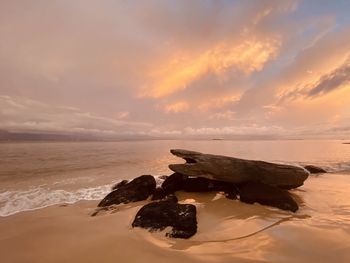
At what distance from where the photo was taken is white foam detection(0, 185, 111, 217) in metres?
10.8

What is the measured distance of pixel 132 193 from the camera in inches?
429

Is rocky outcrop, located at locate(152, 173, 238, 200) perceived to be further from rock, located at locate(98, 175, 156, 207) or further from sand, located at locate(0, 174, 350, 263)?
sand, located at locate(0, 174, 350, 263)

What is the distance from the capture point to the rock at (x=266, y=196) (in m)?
9.08

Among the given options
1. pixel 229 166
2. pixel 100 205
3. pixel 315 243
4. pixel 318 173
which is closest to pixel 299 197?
pixel 229 166

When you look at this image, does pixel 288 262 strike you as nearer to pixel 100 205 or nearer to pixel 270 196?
pixel 270 196

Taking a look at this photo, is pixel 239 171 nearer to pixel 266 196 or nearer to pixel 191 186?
pixel 266 196

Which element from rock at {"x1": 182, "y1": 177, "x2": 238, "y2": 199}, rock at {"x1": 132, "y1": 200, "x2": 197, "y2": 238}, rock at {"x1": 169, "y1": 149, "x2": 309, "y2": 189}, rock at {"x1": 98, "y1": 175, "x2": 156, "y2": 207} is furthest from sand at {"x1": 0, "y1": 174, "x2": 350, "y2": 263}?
rock at {"x1": 182, "y1": 177, "x2": 238, "y2": 199}

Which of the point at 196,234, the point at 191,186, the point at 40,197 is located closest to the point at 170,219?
the point at 196,234

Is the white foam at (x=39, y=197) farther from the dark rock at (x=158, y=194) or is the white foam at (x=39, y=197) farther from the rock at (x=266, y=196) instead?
the rock at (x=266, y=196)

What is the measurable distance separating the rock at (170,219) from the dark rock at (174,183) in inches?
145

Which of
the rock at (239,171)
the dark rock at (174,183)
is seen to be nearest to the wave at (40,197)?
the dark rock at (174,183)

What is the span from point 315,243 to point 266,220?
6.24 feet

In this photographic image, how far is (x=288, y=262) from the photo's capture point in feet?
16.3

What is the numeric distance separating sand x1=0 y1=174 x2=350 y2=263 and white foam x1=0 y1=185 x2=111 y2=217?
1.47m
